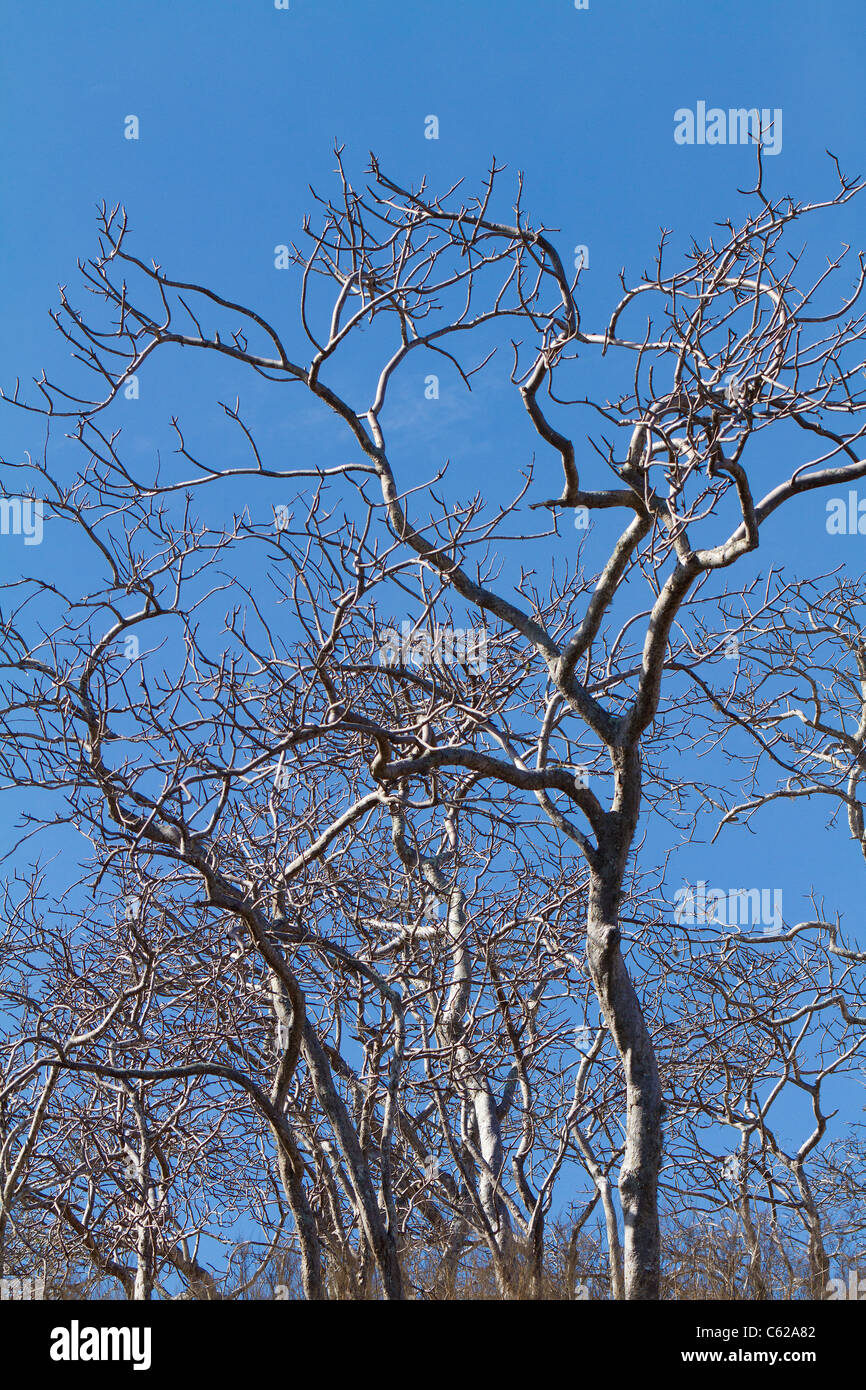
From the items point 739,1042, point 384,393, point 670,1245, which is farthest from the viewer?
point 739,1042

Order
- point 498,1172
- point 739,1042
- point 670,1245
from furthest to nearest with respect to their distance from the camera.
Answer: point 739,1042 → point 670,1245 → point 498,1172

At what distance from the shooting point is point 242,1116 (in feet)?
37.0

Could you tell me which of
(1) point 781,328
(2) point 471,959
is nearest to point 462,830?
(2) point 471,959

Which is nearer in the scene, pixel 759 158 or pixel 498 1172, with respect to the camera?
pixel 759 158

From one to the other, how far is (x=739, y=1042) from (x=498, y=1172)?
3165mm

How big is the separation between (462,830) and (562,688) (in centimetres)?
508

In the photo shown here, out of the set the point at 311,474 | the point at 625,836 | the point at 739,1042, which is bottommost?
the point at 739,1042

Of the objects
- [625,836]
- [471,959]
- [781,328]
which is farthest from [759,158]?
[471,959]

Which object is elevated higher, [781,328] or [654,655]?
[781,328]

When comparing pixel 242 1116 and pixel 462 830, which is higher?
pixel 462 830

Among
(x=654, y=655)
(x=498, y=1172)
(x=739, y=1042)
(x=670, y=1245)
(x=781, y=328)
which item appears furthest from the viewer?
(x=739, y=1042)

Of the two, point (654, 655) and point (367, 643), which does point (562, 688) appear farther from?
point (367, 643)

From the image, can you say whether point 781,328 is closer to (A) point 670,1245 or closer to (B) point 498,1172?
(B) point 498,1172

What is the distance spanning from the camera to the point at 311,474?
323 inches
